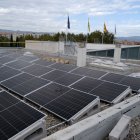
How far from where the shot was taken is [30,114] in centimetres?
481

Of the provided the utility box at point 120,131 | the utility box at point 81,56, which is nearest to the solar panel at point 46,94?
the utility box at point 120,131

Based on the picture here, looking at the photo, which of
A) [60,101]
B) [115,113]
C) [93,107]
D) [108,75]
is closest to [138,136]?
[115,113]

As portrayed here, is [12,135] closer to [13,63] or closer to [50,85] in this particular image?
[50,85]

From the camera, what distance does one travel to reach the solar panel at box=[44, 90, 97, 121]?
18.3ft

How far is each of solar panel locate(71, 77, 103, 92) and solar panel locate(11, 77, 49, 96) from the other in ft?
3.78

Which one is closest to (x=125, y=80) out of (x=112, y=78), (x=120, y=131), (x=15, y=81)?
(x=112, y=78)

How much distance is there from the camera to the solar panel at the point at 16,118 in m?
4.25

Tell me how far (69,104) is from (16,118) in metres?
1.66

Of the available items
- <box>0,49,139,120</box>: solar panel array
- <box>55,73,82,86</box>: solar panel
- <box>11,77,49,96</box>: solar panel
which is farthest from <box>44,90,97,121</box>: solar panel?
<box>55,73,82,86</box>: solar panel

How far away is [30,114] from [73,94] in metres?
1.84

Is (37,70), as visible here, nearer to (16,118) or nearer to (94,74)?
(94,74)

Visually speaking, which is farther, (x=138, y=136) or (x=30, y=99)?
(x=30, y=99)

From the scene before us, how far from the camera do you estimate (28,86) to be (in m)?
7.44

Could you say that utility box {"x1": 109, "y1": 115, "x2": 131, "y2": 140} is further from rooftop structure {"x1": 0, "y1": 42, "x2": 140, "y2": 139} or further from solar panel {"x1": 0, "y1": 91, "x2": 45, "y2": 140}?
solar panel {"x1": 0, "y1": 91, "x2": 45, "y2": 140}
